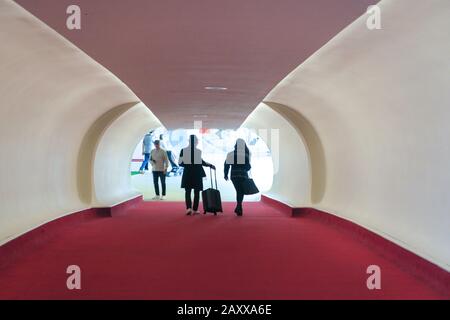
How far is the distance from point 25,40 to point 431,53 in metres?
4.62

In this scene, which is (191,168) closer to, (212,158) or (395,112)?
(395,112)

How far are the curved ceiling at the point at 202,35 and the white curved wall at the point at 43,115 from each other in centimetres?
60

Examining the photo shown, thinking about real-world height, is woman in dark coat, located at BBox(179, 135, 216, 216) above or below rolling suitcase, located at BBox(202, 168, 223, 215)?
above

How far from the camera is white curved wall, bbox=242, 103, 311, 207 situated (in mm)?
12605

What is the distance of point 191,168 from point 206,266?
6.15 m

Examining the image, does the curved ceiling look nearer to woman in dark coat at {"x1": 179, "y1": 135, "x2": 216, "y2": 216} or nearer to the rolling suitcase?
woman in dark coat at {"x1": 179, "y1": 135, "x2": 216, "y2": 216}

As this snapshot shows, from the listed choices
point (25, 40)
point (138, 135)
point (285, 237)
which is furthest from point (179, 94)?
point (138, 135)

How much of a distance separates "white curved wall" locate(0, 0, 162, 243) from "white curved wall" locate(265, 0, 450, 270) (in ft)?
11.6

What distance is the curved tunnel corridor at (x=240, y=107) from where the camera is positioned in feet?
15.5

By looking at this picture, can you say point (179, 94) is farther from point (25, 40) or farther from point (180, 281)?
point (180, 281)

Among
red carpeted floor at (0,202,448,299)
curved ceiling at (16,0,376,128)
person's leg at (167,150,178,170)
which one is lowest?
red carpeted floor at (0,202,448,299)

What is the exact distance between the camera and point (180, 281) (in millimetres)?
5246

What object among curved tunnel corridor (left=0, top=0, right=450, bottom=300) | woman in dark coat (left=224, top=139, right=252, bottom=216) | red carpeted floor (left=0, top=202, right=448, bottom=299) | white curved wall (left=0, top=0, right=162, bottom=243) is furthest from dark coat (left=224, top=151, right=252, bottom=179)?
white curved wall (left=0, top=0, right=162, bottom=243)

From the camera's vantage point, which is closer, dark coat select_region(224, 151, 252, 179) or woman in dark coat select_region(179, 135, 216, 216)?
dark coat select_region(224, 151, 252, 179)
